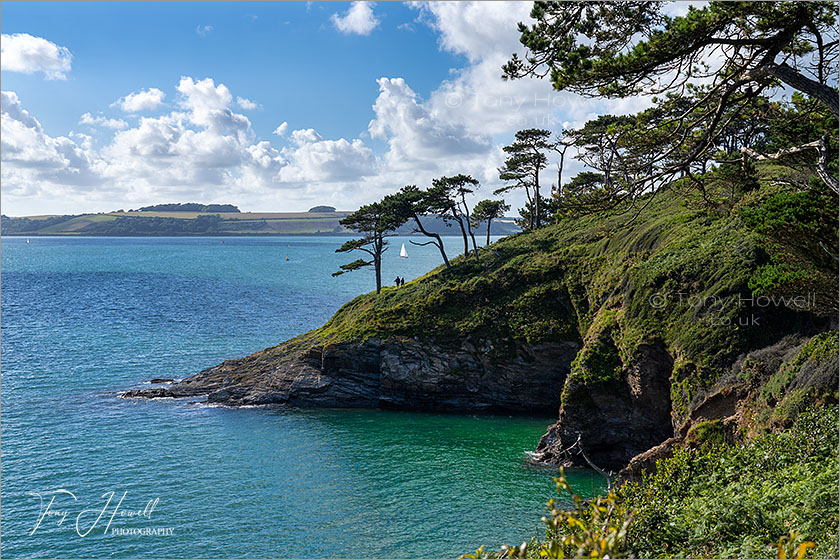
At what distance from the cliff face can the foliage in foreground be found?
14.2ft

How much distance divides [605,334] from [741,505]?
2365 centimetres

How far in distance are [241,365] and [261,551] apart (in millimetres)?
30281

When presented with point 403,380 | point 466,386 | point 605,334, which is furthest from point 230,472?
point 605,334

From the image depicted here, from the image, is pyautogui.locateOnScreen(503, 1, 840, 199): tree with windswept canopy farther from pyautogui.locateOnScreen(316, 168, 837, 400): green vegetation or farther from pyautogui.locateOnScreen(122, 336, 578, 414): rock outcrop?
pyautogui.locateOnScreen(122, 336, 578, 414): rock outcrop

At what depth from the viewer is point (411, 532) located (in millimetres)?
26469

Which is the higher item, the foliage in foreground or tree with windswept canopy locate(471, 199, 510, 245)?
tree with windswept canopy locate(471, 199, 510, 245)

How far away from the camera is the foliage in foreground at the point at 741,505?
1148cm

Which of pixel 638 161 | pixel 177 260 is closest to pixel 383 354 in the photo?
pixel 638 161

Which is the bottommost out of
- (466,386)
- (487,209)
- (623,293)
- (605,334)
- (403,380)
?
(466,386)

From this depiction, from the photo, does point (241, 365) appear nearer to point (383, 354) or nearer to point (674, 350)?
point (383, 354)

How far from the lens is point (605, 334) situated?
36375 millimetres

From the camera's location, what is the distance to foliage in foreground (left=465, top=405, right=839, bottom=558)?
1148 centimetres

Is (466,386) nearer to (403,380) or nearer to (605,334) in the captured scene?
(403,380)

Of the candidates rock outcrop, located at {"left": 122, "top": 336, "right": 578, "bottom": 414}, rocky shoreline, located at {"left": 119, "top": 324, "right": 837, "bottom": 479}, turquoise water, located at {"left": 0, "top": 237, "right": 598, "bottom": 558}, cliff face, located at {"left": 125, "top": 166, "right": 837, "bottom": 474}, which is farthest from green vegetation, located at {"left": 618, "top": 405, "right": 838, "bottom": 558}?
rock outcrop, located at {"left": 122, "top": 336, "right": 578, "bottom": 414}
